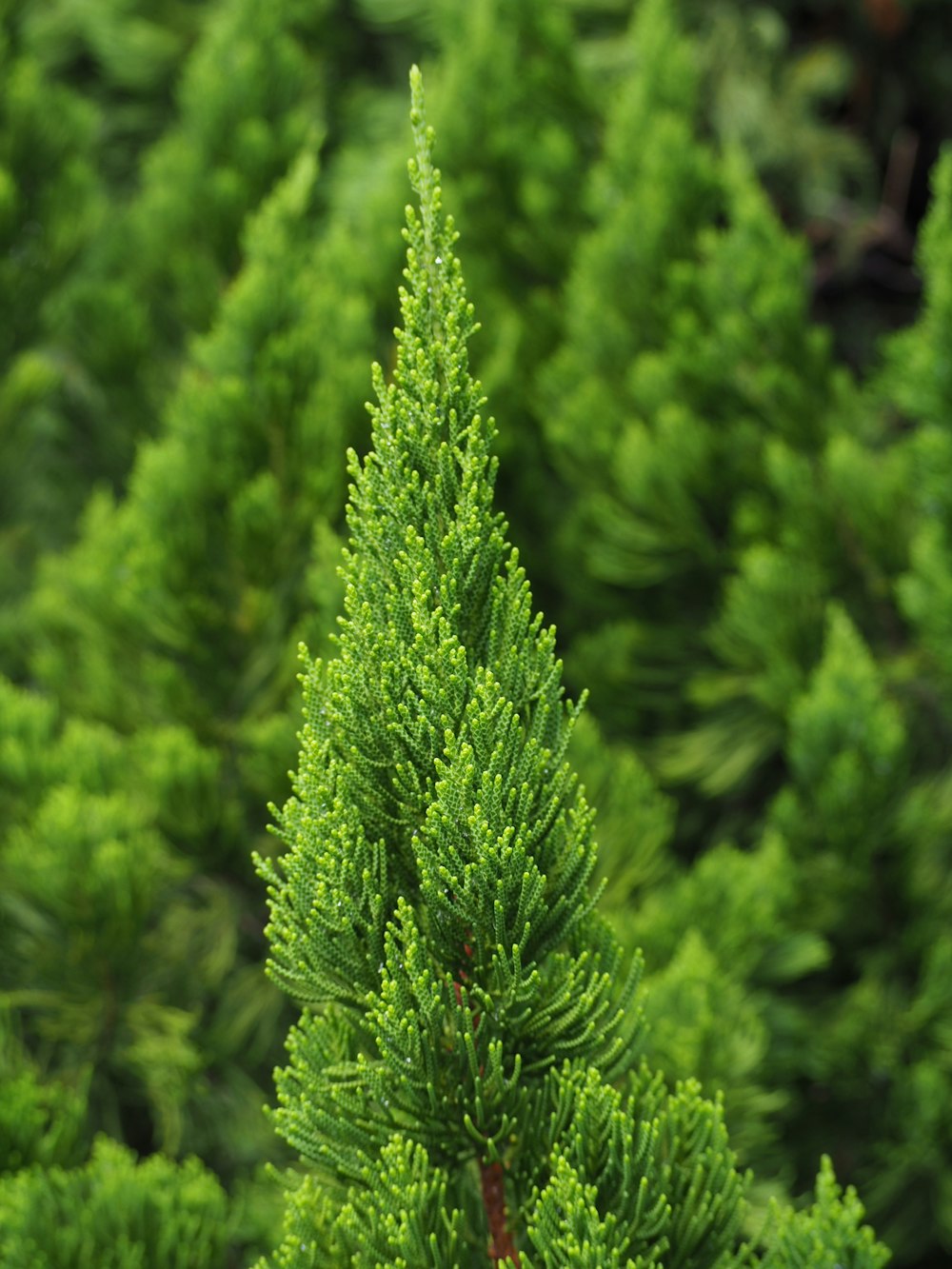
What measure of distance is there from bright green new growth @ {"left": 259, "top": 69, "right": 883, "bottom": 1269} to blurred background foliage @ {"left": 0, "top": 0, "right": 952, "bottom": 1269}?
63 centimetres

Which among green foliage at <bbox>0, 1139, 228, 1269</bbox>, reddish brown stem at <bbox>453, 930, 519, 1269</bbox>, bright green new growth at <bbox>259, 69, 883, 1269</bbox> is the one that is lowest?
green foliage at <bbox>0, 1139, 228, 1269</bbox>

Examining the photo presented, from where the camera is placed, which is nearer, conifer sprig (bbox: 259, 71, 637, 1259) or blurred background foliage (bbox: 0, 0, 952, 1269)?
conifer sprig (bbox: 259, 71, 637, 1259)

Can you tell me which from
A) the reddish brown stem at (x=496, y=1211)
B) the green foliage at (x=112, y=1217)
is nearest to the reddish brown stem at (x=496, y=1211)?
the reddish brown stem at (x=496, y=1211)

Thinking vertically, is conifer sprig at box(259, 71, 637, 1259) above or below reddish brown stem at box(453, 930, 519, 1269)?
above

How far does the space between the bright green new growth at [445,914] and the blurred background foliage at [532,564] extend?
2.07 feet

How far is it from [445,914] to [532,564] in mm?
2017

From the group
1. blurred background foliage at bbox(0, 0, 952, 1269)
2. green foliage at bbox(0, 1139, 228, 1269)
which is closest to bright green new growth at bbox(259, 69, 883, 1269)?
green foliage at bbox(0, 1139, 228, 1269)

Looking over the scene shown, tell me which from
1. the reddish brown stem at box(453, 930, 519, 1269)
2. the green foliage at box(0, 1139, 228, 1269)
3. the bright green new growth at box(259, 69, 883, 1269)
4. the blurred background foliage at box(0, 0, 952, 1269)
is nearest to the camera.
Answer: the bright green new growth at box(259, 69, 883, 1269)

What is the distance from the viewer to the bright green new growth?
1557 mm

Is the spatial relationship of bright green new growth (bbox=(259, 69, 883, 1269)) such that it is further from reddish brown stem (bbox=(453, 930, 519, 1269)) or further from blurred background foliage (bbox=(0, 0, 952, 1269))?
blurred background foliage (bbox=(0, 0, 952, 1269))

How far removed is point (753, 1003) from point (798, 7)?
11.1 feet

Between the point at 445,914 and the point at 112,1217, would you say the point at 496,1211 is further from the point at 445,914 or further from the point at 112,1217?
the point at 112,1217

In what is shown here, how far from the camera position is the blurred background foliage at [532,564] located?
8.83 ft

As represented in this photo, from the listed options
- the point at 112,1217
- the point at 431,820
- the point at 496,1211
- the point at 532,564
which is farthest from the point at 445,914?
the point at 532,564
